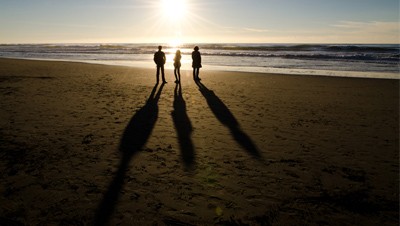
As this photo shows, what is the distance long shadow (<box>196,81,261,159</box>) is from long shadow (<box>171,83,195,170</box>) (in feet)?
3.20

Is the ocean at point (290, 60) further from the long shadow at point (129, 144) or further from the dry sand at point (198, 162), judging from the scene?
the long shadow at point (129, 144)

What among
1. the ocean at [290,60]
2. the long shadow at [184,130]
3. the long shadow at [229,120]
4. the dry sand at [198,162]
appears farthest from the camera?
the ocean at [290,60]

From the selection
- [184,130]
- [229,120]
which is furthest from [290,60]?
[184,130]

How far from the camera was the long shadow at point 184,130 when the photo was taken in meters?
5.75

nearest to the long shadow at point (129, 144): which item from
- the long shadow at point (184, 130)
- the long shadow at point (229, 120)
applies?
the long shadow at point (184, 130)

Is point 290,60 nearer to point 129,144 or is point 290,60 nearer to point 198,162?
point 129,144

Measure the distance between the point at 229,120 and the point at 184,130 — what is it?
158 cm

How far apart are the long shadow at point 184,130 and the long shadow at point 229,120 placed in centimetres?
97

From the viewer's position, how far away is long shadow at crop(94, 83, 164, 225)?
4.02 metres

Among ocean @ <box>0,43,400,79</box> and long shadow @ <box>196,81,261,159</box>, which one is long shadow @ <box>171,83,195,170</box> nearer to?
long shadow @ <box>196,81,261,159</box>

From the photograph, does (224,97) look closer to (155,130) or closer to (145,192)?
(155,130)

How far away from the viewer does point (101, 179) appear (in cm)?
Answer: 486

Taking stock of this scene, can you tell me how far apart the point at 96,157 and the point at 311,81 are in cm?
1366

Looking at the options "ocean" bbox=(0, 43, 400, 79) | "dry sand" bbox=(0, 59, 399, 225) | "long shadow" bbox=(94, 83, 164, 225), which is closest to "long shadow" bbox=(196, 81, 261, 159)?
"dry sand" bbox=(0, 59, 399, 225)
